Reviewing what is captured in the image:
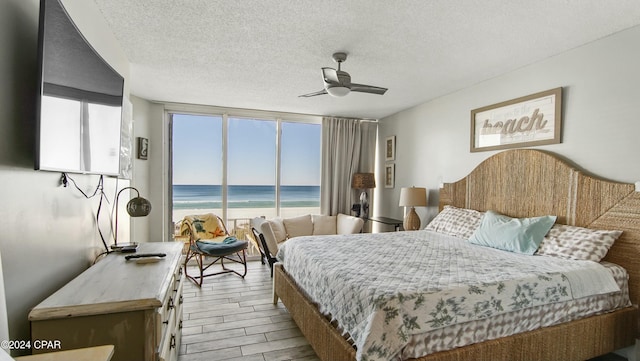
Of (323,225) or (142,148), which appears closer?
(142,148)

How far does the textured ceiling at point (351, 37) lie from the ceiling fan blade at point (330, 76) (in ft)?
0.70

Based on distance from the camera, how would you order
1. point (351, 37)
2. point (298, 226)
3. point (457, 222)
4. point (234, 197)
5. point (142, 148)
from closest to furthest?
point (351, 37) → point (457, 222) → point (142, 148) → point (298, 226) → point (234, 197)

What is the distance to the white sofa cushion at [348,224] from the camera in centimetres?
459

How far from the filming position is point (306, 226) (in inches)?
188

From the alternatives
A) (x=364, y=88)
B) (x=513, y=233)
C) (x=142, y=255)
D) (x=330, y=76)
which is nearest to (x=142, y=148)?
(x=142, y=255)

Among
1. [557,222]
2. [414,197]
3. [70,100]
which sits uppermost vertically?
[70,100]

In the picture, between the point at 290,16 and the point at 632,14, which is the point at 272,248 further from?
the point at 632,14

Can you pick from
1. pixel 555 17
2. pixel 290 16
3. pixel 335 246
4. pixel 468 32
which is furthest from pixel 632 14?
pixel 335 246

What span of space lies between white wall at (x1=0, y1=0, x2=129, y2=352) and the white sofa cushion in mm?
3513

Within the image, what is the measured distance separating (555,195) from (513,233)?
0.51 m

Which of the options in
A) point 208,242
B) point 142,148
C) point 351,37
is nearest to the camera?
point 351,37

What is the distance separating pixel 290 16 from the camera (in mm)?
2125

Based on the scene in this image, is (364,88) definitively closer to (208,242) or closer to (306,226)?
(306,226)

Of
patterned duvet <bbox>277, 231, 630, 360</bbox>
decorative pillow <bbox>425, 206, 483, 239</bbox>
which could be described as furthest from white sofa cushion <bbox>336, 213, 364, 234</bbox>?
patterned duvet <bbox>277, 231, 630, 360</bbox>
